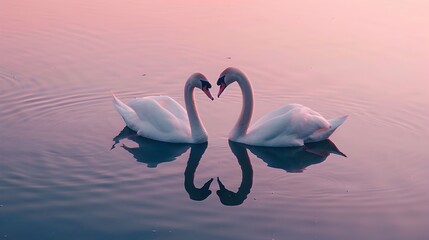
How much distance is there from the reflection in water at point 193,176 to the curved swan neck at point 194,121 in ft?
0.31

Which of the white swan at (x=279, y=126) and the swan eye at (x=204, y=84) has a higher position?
the swan eye at (x=204, y=84)

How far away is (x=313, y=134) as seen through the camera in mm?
9078

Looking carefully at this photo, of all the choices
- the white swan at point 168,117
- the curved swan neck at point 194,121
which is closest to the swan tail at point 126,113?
the white swan at point 168,117

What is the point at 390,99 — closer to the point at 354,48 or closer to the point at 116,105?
the point at 354,48

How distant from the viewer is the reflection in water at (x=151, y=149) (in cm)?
841

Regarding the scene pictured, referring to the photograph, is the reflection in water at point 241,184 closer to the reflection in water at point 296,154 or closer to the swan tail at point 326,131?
the reflection in water at point 296,154

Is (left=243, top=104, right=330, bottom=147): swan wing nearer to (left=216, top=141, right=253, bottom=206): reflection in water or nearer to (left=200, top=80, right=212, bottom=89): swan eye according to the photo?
(left=216, top=141, right=253, bottom=206): reflection in water

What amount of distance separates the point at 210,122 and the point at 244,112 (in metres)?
0.70

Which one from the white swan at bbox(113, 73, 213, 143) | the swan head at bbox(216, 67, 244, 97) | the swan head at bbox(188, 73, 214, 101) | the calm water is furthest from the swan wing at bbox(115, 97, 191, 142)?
the swan head at bbox(216, 67, 244, 97)

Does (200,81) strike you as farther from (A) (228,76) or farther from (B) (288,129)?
(B) (288,129)

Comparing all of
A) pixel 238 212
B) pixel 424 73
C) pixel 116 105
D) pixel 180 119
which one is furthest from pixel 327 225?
pixel 424 73

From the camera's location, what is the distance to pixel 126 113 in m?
9.31

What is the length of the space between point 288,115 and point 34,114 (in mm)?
3085

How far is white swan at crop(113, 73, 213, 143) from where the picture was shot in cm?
893
